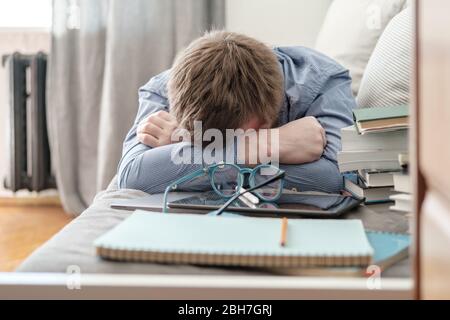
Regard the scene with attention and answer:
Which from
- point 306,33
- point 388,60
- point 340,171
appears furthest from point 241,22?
point 340,171

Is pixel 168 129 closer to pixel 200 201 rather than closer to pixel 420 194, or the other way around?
pixel 200 201

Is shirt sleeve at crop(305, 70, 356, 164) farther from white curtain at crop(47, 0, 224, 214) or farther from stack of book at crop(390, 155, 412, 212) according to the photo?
white curtain at crop(47, 0, 224, 214)

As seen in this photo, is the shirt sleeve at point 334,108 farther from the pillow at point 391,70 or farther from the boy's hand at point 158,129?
the boy's hand at point 158,129

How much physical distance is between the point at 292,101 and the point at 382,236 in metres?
0.49

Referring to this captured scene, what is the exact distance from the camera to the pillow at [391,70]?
108cm

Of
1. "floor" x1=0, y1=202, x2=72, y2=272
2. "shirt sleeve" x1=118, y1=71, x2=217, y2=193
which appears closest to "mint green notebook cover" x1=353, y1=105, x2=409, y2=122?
"shirt sleeve" x1=118, y1=71, x2=217, y2=193

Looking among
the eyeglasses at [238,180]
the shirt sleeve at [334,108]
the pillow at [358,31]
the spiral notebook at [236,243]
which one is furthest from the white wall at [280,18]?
the spiral notebook at [236,243]

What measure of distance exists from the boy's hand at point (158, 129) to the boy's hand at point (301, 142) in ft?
0.65

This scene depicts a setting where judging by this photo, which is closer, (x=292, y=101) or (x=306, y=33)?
(x=292, y=101)

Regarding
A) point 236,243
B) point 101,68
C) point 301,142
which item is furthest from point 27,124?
point 236,243

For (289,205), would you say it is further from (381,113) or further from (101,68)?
(101,68)

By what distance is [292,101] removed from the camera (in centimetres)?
109

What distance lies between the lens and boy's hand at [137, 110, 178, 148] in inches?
42.5
